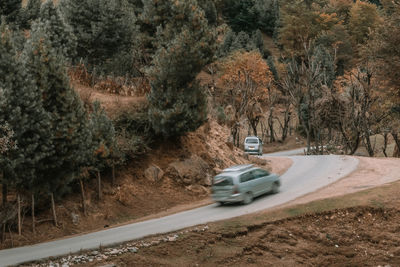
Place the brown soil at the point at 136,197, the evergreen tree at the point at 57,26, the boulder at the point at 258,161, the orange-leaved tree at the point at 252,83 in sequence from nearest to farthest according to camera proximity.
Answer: the brown soil at the point at 136,197 → the evergreen tree at the point at 57,26 → the boulder at the point at 258,161 → the orange-leaved tree at the point at 252,83

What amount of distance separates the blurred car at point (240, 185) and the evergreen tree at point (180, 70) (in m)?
5.34

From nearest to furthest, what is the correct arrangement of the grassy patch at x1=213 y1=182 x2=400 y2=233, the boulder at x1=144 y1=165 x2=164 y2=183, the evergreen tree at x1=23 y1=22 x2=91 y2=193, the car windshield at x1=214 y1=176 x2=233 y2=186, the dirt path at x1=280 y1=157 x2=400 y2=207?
Result: the grassy patch at x1=213 y1=182 x2=400 y2=233, the evergreen tree at x1=23 y1=22 x2=91 y2=193, the car windshield at x1=214 y1=176 x2=233 y2=186, the dirt path at x1=280 y1=157 x2=400 y2=207, the boulder at x1=144 y1=165 x2=164 y2=183

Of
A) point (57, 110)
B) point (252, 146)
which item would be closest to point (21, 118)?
point (57, 110)

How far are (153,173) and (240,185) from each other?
20.7 feet

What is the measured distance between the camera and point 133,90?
90.6 feet

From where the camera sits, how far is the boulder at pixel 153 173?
2338 centimetres

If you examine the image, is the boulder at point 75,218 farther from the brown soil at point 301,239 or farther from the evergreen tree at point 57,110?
the brown soil at point 301,239

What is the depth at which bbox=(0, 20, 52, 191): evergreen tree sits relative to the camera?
1497cm

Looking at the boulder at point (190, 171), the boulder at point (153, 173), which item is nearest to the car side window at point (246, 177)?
the boulder at point (190, 171)

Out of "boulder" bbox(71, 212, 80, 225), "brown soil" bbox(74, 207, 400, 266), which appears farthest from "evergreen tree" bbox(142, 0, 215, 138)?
"brown soil" bbox(74, 207, 400, 266)

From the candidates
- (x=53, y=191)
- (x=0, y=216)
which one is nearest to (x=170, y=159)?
(x=53, y=191)

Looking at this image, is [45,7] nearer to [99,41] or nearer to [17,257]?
[99,41]

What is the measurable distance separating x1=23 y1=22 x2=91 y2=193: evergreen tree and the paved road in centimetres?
295

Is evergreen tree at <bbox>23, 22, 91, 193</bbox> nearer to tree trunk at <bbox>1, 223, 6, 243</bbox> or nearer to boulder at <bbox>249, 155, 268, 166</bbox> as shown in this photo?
tree trunk at <bbox>1, 223, 6, 243</bbox>
